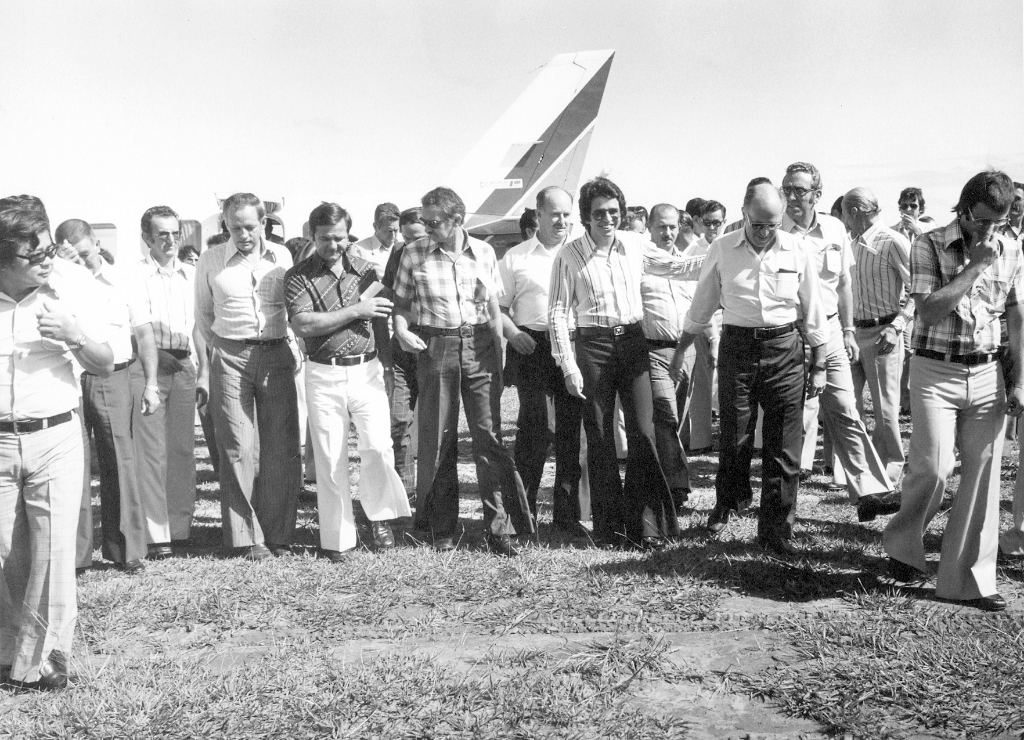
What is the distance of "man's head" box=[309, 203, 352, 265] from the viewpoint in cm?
562

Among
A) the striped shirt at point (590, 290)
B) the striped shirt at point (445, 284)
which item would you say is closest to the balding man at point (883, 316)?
the striped shirt at point (590, 290)

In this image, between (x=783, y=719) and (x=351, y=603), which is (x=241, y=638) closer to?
(x=351, y=603)

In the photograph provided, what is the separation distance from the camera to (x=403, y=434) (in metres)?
7.23

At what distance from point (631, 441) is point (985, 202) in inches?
90.5

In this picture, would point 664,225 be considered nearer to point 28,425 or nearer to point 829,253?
point 829,253

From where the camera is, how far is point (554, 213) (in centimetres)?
623

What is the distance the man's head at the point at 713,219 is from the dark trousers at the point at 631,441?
316 centimetres

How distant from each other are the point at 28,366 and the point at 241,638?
59.1 inches

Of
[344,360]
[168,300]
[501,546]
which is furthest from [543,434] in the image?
[168,300]

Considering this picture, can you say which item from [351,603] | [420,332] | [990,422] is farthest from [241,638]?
[990,422]

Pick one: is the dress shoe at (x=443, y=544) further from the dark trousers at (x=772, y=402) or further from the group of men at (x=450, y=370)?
the dark trousers at (x=772, y=402)

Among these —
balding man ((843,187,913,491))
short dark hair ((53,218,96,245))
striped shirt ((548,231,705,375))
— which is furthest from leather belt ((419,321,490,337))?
balding man ((843,187,913,491))

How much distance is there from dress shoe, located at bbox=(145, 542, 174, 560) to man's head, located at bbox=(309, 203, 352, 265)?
1962 mm

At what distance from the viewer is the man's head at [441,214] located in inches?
225
